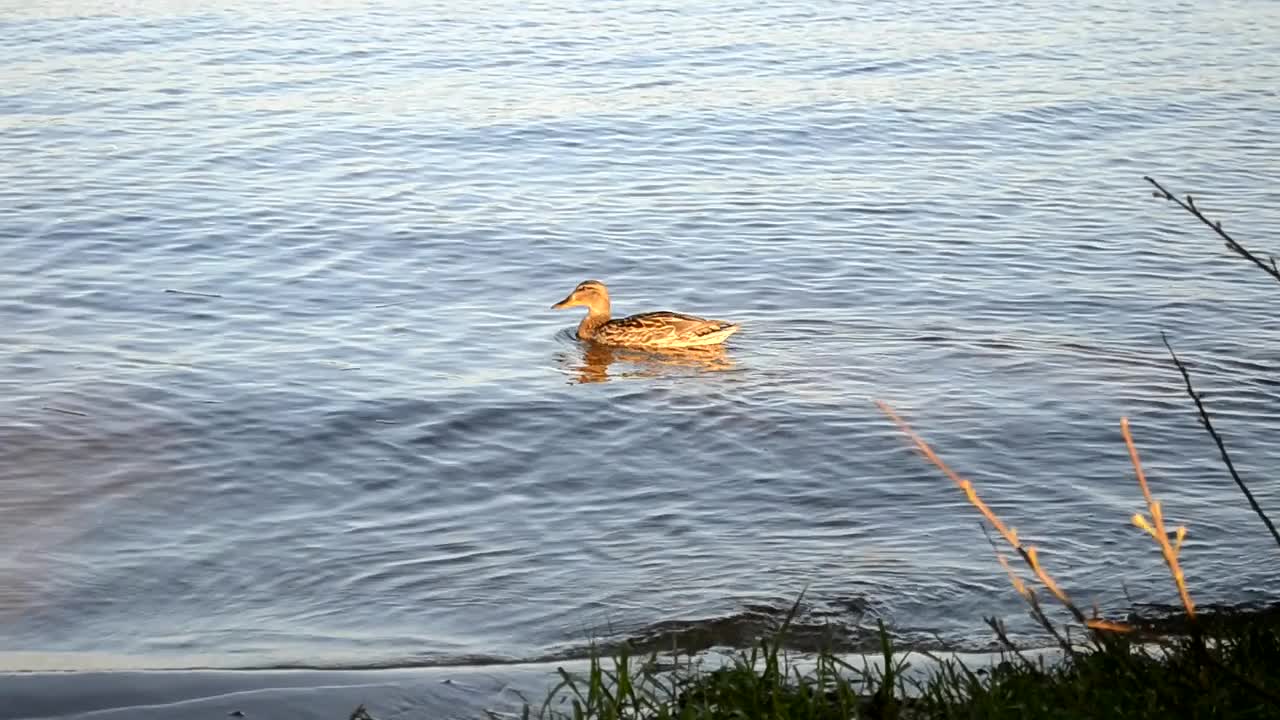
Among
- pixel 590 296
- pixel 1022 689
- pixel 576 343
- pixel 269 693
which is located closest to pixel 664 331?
pixel 576 343

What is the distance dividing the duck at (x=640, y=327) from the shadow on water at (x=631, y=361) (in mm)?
59

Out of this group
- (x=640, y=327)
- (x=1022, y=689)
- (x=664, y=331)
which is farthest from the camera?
(x=640, y=327)

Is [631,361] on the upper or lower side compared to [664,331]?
lower

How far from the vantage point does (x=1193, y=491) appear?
866 cm

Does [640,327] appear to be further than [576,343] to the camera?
No

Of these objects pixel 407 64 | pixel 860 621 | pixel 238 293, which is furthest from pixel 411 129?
pixel 860 621

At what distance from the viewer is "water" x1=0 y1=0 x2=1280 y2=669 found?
24.3 feet

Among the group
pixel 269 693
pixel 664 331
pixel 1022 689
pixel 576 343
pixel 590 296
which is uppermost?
pixel 1022 689

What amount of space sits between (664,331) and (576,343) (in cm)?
77

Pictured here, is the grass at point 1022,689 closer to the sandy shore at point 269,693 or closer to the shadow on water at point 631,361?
the sandy shore at point 269,693

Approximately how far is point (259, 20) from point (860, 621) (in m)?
20.4

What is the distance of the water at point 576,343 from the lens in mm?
7406

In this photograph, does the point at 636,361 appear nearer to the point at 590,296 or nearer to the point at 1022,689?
the point at 590,296

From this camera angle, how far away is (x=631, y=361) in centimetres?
1192
